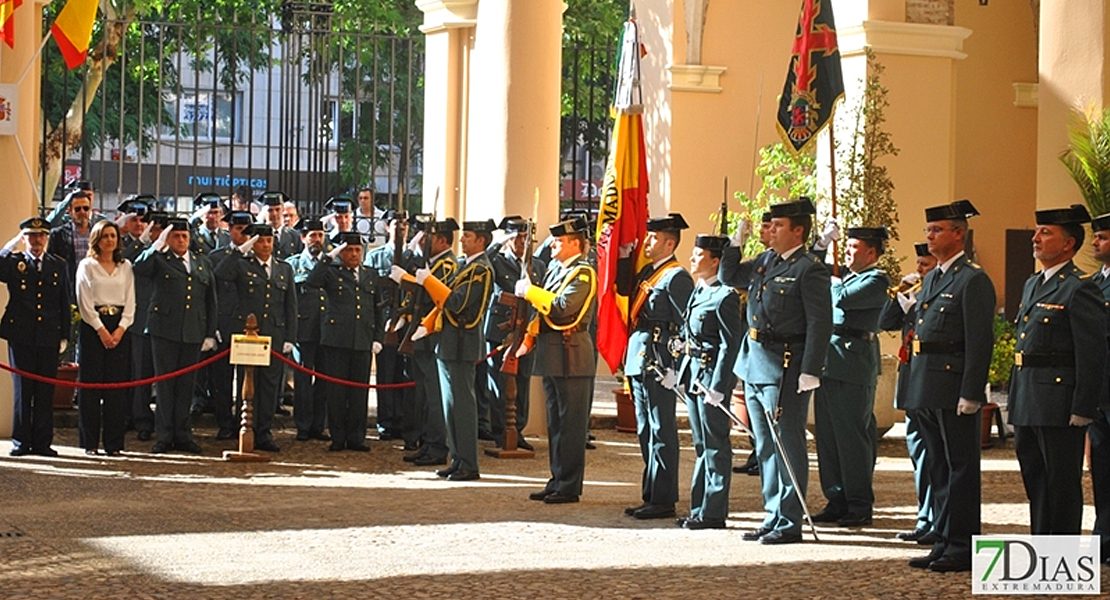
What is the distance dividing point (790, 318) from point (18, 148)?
694 centimetres

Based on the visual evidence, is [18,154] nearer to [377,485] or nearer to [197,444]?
[197,444]

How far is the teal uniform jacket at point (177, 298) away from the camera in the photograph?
1265 centimetres

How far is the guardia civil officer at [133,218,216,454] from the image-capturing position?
12625 millimetres

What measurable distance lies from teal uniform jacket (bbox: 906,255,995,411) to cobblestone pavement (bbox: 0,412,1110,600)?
2.75 feet

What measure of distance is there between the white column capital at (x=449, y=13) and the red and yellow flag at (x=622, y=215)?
16.7 feet

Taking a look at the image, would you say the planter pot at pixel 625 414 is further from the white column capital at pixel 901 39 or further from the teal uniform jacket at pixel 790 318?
the teal uniform jacket at pixel 790 318

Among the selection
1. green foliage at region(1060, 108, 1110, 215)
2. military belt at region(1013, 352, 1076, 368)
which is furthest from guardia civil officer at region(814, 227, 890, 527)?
green foliage at region(1060, 108, 1110, 215)

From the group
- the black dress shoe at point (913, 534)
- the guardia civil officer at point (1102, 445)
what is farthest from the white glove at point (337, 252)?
the guardia civil officer at point (1102, 445)

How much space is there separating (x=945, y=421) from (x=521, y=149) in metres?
6.84

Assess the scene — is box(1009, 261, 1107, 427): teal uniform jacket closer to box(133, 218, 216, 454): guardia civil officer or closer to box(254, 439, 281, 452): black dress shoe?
box(254, 439, 281, 452): black dress shoe

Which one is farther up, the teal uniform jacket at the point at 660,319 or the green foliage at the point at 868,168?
the green foliage at the point at 868,168

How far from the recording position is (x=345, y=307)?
13375 mm

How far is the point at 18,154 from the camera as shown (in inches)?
519

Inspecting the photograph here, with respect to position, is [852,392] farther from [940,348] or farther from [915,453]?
[940,348]
